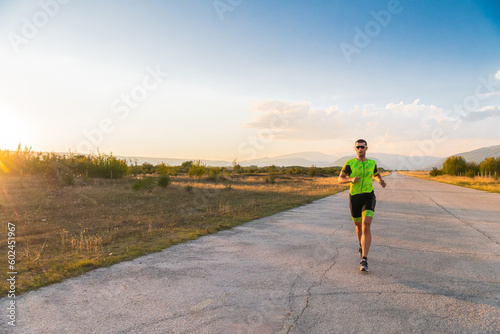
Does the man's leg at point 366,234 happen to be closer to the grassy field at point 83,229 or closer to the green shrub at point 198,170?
the grassy field at point 83,229

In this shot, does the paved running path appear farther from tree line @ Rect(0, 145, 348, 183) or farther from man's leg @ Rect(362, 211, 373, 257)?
tree line @ Rect(0, 145, 348, 183)

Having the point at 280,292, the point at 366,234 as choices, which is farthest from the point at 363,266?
the point at 280,292

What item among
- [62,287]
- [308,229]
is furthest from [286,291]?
[308,229]

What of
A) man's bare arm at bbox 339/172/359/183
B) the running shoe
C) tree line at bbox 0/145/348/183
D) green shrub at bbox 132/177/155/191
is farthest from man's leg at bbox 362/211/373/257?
tree line at bbox 0/145/348/183

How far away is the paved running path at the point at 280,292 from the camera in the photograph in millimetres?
3324

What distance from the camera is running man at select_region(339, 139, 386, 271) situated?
5281 millimetres

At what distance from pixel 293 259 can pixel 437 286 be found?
2432 millimetres

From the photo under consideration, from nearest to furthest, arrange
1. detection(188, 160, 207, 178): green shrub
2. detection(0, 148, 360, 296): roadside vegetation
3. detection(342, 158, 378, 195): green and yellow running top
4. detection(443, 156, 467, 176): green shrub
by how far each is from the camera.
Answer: detection(342, 158, 378, 195): green and yellow running top, detection(0, 148, 360, 296): roadside vegetation, detection(188, 160, 207, 178): green shrub, detection(443, 156, 467, 176): green shrub

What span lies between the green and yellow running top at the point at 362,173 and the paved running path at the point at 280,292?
1450 millimetres

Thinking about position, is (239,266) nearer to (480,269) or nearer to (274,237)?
(274,237)

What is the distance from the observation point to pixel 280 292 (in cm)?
422

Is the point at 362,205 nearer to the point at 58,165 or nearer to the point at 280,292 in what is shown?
the point at 280,292

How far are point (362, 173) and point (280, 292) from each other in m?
2.64

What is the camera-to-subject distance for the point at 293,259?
588cm
